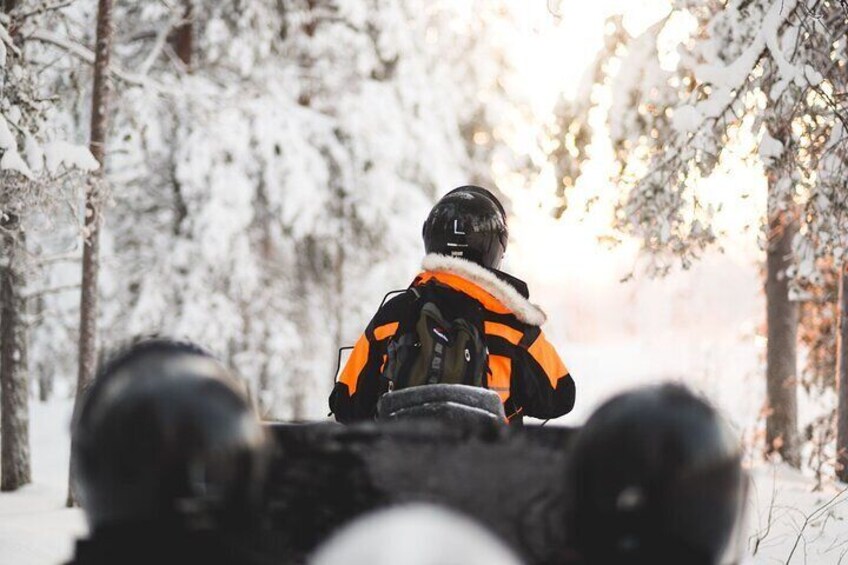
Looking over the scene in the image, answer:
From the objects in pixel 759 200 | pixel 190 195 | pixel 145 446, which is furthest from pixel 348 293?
pixel 145 446

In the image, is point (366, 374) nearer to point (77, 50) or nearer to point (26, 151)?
point (26, 151)

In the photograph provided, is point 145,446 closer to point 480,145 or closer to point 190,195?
point 190,195

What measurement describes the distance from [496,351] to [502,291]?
0.24 m

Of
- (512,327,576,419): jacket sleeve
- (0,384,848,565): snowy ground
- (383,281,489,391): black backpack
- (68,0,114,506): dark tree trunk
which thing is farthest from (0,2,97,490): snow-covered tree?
(512,327,576,419): jacket sleeve

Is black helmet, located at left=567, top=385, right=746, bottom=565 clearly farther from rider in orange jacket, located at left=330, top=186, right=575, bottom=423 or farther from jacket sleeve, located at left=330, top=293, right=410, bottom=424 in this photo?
jacket sleeve, located at left=330, top=293, right=410, bottom=424

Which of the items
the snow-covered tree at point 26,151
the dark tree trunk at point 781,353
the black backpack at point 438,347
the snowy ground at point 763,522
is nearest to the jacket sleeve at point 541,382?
the black backpack at point 438,347

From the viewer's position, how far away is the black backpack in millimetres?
3094

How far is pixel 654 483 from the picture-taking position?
150 cm

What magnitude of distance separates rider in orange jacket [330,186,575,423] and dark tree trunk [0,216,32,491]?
6.63 meters

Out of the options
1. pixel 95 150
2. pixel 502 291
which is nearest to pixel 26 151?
pixel 95 150

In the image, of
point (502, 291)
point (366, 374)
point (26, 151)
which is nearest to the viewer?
point (502, 291)

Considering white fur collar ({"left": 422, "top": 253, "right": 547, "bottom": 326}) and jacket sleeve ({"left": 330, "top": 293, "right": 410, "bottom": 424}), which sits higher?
white fur collar ({"left": 422, "top": 253, "right": 547, "bottom": 326})

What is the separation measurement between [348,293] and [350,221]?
6.11 ft

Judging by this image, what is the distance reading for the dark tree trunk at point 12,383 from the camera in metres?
8.93
